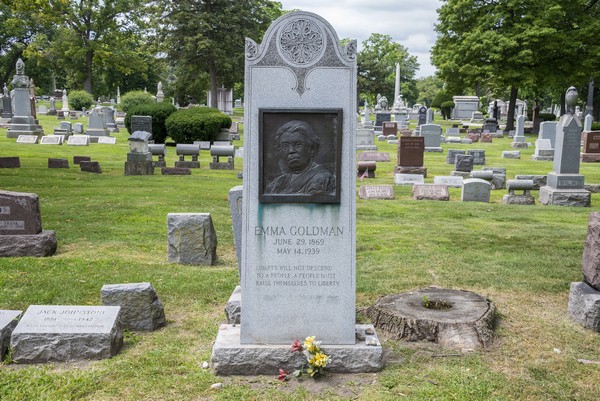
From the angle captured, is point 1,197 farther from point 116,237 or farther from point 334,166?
point 334,166

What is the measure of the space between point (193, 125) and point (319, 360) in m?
26.4

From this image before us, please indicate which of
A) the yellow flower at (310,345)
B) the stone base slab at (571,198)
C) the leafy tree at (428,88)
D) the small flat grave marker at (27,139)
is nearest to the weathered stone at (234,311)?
the yellow flower at (310,345)

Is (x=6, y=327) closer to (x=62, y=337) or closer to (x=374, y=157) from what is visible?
(x=62, y=337)

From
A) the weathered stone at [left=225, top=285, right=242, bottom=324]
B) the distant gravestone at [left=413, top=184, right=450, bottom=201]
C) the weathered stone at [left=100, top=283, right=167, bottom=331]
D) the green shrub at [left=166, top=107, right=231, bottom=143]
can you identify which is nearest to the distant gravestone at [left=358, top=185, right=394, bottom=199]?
the distant gravestone at [left=413, top=184, right=450, bottom=201]

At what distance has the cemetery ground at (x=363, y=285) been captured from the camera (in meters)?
4.83

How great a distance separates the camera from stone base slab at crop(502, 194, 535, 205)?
15953 mm

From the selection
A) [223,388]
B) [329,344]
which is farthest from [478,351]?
[223,388]

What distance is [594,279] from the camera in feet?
20.8

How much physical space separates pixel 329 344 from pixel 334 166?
4.84ft

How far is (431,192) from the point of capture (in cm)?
1631

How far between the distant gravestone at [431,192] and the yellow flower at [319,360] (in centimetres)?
1182

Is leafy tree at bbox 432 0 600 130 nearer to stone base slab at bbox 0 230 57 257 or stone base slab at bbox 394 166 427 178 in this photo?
stone base slab at bbox 394 166 427 178

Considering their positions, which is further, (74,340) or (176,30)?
(176,30)

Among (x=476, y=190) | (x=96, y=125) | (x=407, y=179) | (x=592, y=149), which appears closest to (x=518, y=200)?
(x=476, y=190)
